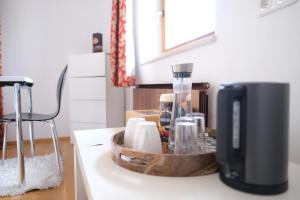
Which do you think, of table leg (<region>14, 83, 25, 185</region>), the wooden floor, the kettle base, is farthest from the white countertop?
the wooden floor

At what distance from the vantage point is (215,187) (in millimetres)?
453

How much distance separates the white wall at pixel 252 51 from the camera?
666mm

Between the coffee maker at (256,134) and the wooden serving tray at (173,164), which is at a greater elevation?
the coffee maker at (256,134)

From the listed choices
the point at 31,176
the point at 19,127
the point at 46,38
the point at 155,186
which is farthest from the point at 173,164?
the point at 46,38

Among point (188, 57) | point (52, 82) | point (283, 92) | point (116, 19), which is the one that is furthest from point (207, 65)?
point (52, 82)

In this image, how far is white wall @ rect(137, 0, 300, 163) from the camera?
0.67 meters

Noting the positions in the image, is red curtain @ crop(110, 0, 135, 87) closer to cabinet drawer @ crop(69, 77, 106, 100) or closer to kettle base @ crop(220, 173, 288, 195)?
cabinet drawer @ crop(69, 77, 106, 100)

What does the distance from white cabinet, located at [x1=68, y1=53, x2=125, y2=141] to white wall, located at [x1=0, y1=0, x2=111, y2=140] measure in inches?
18.2

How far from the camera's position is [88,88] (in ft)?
9.39

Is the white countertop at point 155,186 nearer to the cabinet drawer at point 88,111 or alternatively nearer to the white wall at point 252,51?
the white wall at point 252,51

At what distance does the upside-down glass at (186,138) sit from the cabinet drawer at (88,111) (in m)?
2.35

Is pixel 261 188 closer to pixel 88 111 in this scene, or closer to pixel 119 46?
pixel 119 46

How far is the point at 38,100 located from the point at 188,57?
104 inches

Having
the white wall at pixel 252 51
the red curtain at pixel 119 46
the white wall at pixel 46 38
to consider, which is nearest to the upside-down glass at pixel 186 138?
the white wall at pixel 252 51
